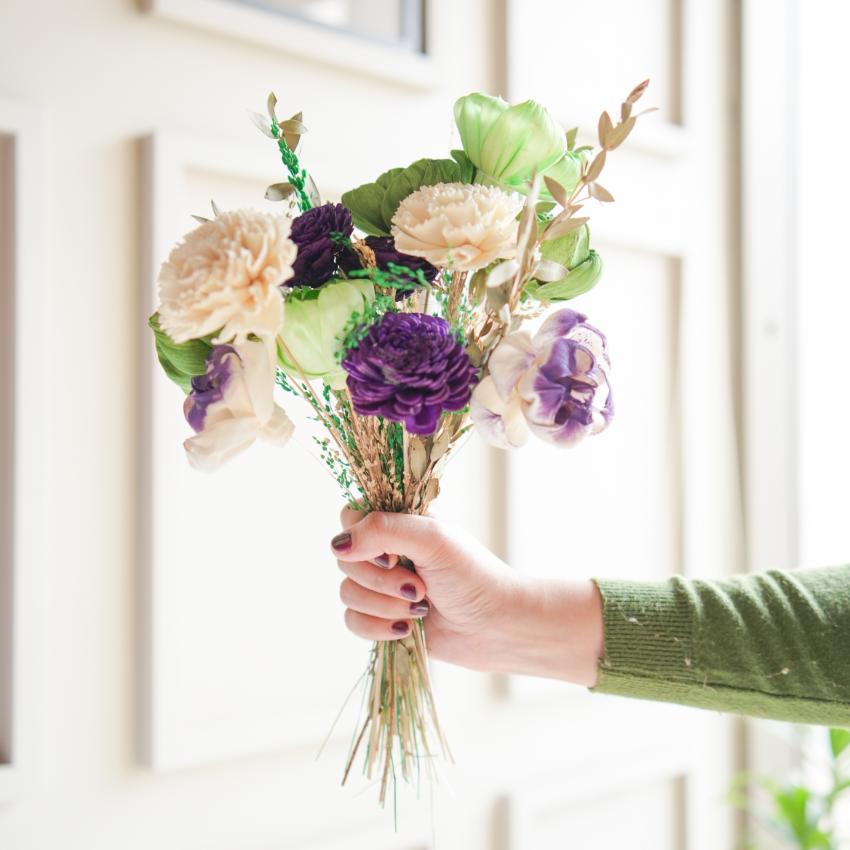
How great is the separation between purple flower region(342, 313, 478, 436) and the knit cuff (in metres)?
0.39

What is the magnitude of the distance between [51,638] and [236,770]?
32 centimetres

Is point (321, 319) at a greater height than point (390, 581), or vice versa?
point (321, 319)

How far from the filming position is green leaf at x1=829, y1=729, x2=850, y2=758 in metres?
1.68

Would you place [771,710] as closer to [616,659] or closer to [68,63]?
[616,659]

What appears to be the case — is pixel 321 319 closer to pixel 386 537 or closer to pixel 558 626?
pixel 386 537

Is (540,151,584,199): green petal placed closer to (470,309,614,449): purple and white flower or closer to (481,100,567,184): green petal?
(481,100,567,184): green petal

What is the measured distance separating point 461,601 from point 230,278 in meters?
0.45

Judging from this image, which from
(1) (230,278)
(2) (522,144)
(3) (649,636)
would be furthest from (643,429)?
(1) (230,278)

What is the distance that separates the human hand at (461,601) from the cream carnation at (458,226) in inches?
9.7

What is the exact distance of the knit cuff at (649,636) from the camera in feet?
3.27

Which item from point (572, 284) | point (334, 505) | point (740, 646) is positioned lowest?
point (740, 646)

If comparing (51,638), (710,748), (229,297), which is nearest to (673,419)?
(710,748)

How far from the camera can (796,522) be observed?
1.96 metres

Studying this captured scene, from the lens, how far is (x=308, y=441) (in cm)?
136
